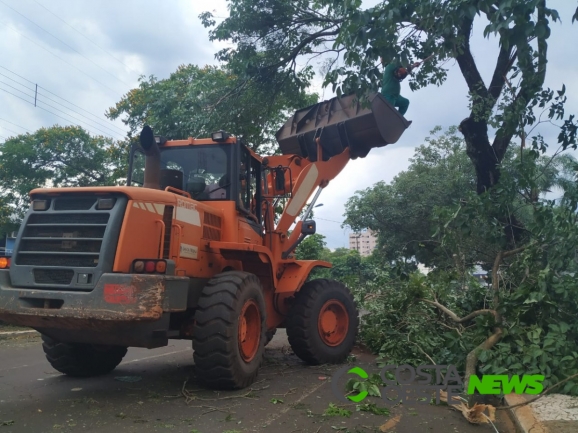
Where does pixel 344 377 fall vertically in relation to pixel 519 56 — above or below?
below

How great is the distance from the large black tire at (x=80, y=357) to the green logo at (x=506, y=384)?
434 cm

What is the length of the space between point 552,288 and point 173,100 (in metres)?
9.55

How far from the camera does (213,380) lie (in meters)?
5.89

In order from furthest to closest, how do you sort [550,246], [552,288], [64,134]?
1. [64,134]
2. [550,246]
3. [552,288]

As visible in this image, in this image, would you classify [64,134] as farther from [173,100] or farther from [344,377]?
[344,377]

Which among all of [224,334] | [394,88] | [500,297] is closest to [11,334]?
[224,334]

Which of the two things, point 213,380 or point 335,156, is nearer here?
point 213,380

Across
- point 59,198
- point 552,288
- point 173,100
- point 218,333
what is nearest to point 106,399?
point 218,333

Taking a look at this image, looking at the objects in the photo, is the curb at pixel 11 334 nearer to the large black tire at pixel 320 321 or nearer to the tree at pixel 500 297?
the large black tire at pixel 320 321

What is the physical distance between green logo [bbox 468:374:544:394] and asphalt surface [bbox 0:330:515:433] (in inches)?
17.6

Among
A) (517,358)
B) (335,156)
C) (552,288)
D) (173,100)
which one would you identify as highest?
(173,100)

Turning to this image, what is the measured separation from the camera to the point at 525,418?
4.73 meters

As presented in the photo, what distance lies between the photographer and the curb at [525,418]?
4438 millimetres

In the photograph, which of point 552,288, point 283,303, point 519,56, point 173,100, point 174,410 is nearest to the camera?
point 519,56
